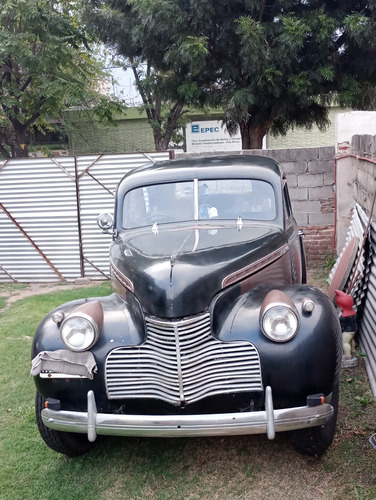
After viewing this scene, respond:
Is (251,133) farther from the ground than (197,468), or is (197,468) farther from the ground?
(251,133)

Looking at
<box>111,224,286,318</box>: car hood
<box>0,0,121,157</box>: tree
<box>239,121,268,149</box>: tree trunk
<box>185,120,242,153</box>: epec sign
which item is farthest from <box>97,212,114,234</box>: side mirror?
<box>185,120,242,153</box>: epec sign

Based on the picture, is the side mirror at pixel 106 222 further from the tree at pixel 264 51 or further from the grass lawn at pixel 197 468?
the tree at pixel 264 51

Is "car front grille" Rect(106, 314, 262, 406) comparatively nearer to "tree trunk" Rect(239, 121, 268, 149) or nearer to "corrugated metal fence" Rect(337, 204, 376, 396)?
"corrugated metal fence" Rect(337, 204, 376, 396)

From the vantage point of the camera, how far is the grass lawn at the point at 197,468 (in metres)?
3.15

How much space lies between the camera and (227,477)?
329 cm

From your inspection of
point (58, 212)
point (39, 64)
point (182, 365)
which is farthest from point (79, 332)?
point (39, 64)

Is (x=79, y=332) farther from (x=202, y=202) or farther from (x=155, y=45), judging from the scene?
(x=155, y=45)

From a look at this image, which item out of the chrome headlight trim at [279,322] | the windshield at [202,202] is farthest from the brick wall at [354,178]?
the chrome headlight trim at [279,322]

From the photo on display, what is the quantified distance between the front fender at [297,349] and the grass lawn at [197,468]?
58cm

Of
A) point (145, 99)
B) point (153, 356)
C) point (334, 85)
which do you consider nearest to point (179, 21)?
point (334, 85)

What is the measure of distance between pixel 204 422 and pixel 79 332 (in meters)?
0.89

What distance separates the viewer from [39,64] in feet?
41.7

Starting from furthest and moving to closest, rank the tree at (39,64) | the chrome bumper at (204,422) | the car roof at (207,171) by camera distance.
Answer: the tree at (39,64) < the car roof at (207,171) < the chrome bumper at (204,422)

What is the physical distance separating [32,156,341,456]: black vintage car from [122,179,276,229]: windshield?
688 millimetres
